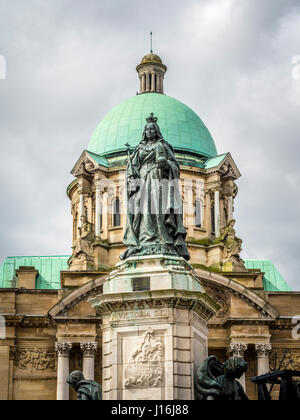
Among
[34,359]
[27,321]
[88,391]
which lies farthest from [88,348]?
[88,391]

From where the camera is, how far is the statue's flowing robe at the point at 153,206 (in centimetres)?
1970

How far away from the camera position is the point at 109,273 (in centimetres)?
4103

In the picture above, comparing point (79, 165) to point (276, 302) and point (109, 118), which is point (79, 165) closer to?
point (109, 118)

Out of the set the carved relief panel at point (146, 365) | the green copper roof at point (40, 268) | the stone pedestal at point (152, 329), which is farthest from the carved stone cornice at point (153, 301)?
the green copper roof at point (40, 268)

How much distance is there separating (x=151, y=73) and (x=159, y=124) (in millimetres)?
7145

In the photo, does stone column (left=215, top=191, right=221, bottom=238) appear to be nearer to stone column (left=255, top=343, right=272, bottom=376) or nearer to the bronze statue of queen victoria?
stone column (left=255, top=343, right=272, bottom=376)

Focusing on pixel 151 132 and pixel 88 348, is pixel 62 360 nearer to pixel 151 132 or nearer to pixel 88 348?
pixel 88 348

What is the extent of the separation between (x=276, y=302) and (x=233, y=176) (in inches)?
442

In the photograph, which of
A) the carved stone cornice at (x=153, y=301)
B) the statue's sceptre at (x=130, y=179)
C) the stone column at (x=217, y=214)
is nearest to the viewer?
the carved stone cornice at (x=153, y=301)

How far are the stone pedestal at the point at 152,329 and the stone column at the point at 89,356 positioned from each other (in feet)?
109

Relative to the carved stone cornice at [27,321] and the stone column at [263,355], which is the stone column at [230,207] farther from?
the carved stone cornice at [27,321]

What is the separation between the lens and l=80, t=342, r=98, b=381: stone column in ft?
170

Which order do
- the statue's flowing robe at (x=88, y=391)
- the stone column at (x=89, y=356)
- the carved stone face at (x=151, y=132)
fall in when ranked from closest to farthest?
the statue's flowing robe at (x=88, y=391)
the carved stone face at (x=151, y=132)
the stone column at (x=89, y=356)

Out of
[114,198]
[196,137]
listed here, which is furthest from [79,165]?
[196,137]
